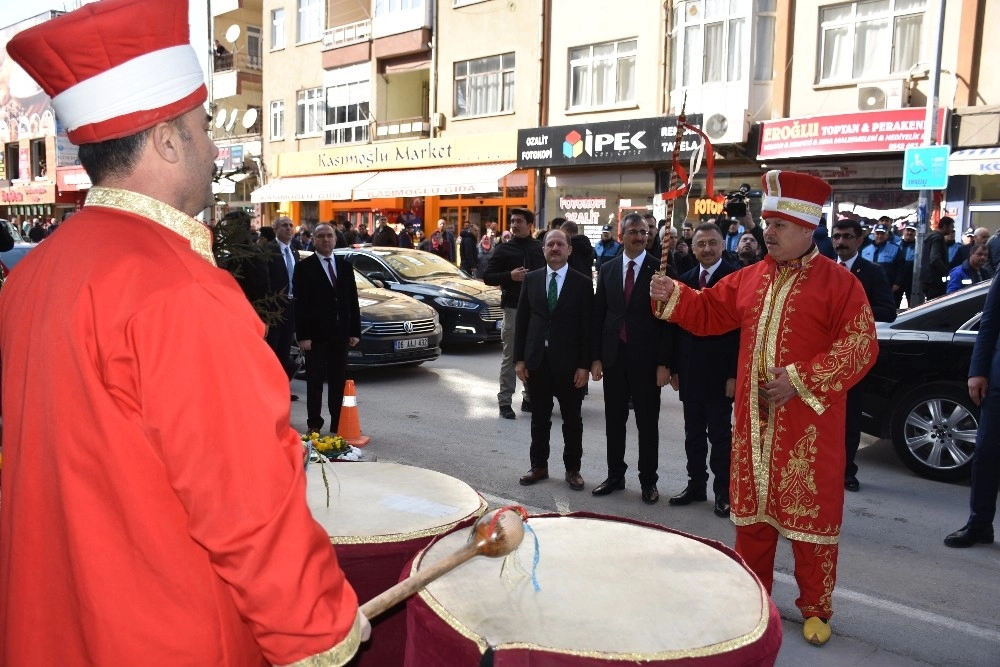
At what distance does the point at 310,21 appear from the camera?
1168 inches

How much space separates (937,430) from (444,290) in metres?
7.38

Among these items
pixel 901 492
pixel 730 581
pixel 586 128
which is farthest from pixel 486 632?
pixel 586 128

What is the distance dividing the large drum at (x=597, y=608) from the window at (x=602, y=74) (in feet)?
64.8

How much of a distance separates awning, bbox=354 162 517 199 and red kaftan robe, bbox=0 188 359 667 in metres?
21.5

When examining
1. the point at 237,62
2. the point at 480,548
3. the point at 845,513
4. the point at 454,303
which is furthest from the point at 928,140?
the point at 237,62

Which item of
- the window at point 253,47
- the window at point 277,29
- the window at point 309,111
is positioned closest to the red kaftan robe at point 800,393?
the window at point 309,111

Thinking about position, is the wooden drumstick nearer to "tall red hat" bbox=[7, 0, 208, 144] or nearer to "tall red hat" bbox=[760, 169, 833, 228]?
"tall red hat" bbox=[7, 0, 208, 144]

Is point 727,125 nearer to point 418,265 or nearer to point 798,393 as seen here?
point 418,265

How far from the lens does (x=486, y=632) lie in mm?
1977

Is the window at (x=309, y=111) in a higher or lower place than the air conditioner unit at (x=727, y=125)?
higher

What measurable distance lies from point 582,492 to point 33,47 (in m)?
5.08

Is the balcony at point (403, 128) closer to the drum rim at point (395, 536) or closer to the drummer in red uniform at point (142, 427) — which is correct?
the drum rim at point (395, 536)

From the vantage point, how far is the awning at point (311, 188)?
27.2 metres

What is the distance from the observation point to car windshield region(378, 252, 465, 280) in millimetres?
13094
